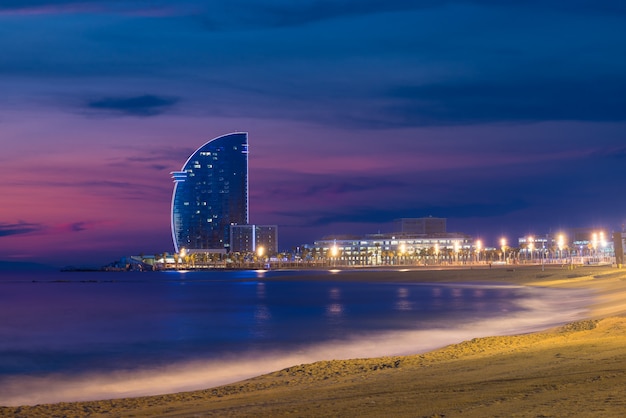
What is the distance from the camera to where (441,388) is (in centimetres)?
973

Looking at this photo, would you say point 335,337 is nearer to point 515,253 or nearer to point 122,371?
point 122,371

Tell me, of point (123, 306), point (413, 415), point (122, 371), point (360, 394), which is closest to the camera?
point (413, 415)

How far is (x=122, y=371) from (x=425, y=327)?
14277 mm

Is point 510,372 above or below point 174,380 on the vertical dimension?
above

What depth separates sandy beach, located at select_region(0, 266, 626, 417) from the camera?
26.0 ft

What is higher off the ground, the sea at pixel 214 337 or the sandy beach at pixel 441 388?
the sandy beach at pixel 441 388

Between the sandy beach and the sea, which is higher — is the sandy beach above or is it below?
above

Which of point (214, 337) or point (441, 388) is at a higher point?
point (441, 388)

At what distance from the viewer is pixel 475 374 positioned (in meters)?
11.0

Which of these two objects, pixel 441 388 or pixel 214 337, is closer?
pixel 441 388

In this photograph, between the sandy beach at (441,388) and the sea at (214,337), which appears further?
the sea at (214,337)

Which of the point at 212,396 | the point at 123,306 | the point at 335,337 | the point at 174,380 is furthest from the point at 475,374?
the point at 123,306

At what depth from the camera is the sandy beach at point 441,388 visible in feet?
26.0

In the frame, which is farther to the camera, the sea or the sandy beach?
the sea
